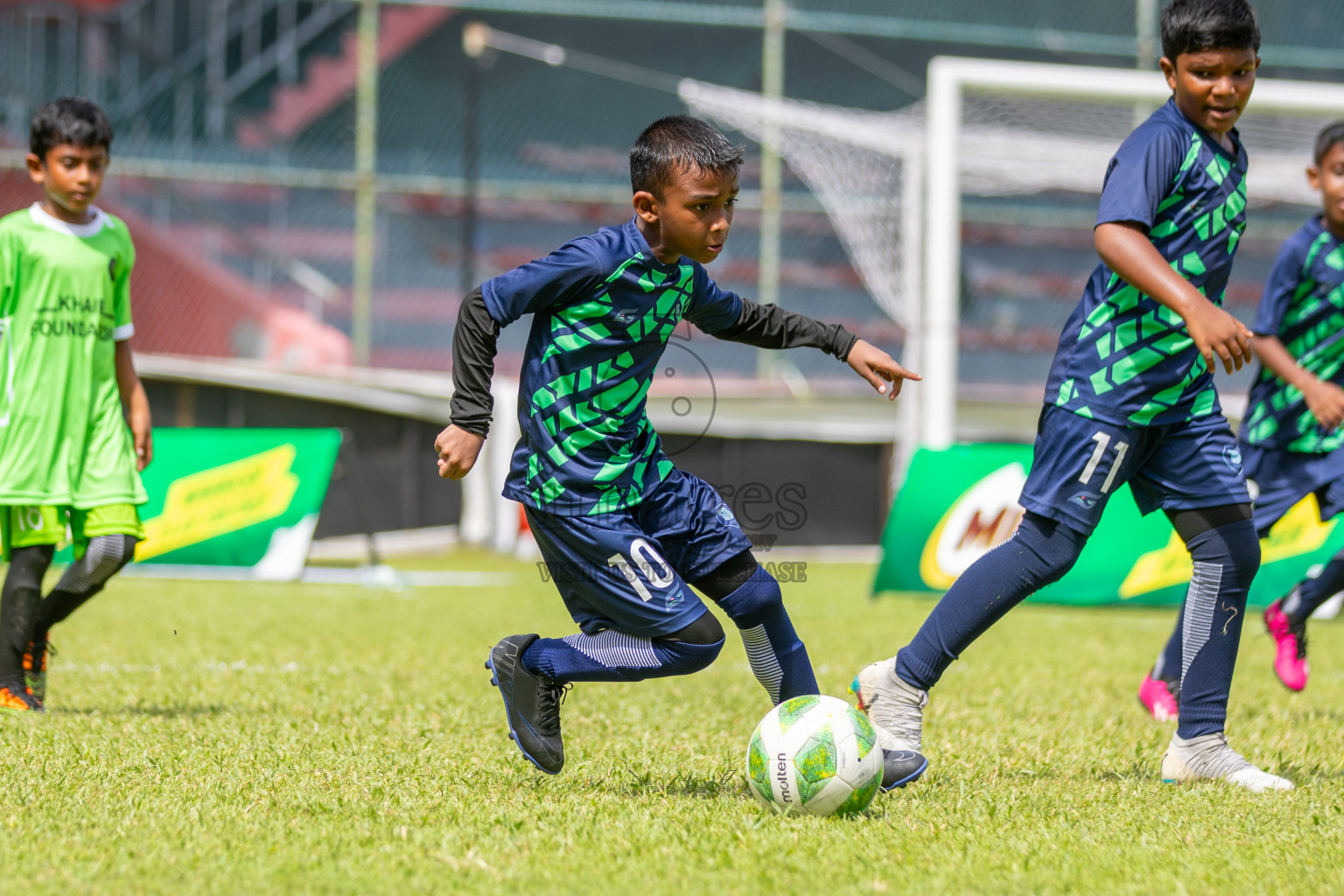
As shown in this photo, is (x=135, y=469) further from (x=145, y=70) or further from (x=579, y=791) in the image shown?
(x=145, y=70)

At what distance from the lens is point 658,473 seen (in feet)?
10.7

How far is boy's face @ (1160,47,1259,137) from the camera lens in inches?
130

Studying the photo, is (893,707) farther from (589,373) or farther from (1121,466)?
(589,373)

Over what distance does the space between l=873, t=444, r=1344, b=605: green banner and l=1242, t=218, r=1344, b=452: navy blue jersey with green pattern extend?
3.19m

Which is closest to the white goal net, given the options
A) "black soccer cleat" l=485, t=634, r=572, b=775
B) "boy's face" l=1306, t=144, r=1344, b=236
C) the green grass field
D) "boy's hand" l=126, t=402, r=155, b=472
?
the green grass field

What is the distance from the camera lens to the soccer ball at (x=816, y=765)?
3.02m

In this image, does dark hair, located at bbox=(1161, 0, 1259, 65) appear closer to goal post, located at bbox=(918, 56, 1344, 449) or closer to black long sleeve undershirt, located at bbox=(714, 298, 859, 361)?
black long sleeve undershirt, located at bbox=(714, 298, 859, 361)

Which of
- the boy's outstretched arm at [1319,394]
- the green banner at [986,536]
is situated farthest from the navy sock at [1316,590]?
the green banner at [986,536]

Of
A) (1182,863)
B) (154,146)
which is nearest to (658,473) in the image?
(1182,863)

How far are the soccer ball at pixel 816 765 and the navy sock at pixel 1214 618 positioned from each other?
0.94 meters

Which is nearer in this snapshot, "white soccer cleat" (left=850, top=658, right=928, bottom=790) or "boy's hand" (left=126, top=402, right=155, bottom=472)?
"white soccer cleat" (left=850, top=658, right=928, bottom=790)

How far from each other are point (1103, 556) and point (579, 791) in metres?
5.99

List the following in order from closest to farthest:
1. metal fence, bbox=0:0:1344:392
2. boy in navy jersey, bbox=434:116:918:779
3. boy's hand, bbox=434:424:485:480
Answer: boy's hand, bbox=434:424:485:480
boy in navy jersey, bbox=434:116:918:779
metal fence, bbox=0:0:1344:392

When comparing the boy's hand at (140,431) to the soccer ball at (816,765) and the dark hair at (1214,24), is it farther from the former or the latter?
the dark hair at (1214,24)
